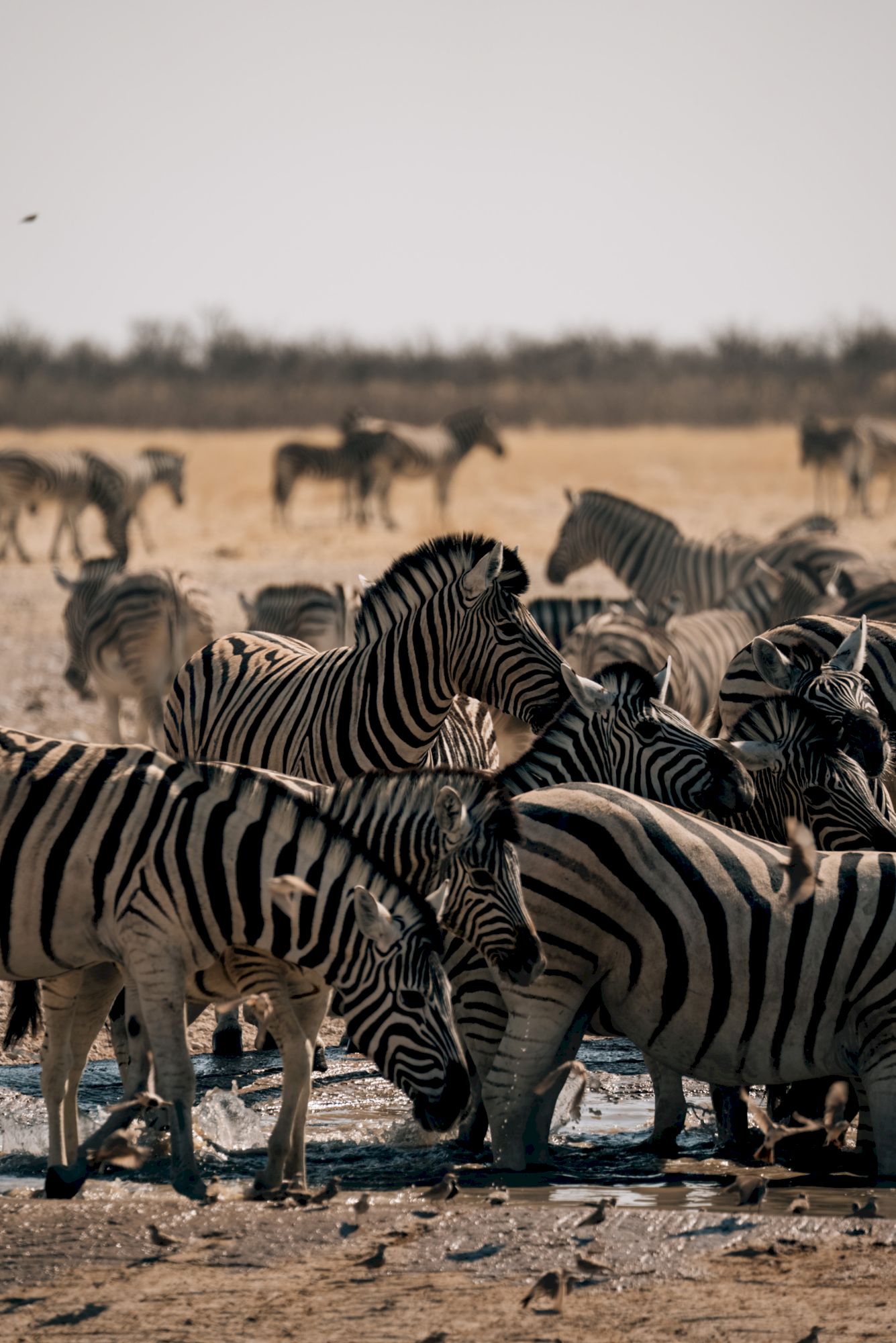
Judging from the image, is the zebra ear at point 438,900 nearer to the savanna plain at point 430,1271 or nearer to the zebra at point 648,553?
the savanna plain at point 430,1271

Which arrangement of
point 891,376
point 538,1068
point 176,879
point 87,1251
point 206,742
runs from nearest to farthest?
point 87,1251
point 176,879
point 538,1068
point 206,742
point 891,376

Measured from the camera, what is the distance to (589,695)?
6.36 m

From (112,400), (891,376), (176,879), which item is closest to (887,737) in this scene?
(176,879)

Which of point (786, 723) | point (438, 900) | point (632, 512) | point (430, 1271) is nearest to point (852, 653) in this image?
point (786, 723)

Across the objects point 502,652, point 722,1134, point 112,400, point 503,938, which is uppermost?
point 112,400

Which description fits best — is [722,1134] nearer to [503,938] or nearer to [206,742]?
[503,938]

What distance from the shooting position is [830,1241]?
4.66 meters

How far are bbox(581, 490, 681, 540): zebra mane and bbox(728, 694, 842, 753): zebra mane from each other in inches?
379

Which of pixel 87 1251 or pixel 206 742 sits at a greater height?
pixel 206 742

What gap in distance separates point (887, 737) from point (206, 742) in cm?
283

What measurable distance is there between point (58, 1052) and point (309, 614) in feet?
26.1

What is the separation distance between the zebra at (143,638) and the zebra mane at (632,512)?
13.8 ft

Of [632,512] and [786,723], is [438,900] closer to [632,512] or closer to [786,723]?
[786,723]

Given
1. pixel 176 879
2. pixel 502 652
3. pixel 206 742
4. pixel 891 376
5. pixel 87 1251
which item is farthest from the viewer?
pixel 891 376
